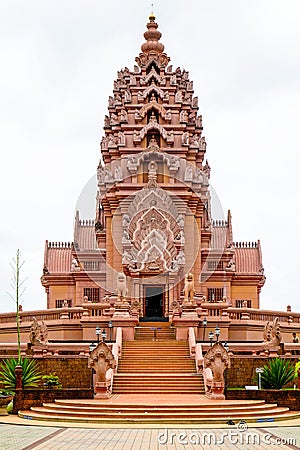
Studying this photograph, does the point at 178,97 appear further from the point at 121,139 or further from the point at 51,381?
the point at 51,381

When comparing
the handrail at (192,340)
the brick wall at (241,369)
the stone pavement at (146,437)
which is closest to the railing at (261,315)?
the handrail at (192,340)

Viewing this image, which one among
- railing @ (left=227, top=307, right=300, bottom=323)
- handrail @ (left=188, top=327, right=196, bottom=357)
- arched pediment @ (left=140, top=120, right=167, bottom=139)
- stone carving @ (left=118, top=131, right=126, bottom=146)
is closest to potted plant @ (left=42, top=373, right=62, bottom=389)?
handrail @ (left=188, top=327, right=196, bottom=357)

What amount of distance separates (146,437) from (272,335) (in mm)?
16133

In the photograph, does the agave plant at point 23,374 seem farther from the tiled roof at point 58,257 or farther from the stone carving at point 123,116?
the tiled roof at point 58,257

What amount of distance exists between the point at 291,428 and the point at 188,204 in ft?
89.8

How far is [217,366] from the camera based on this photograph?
2972 cm

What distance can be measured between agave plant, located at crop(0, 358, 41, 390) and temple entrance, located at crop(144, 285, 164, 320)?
14.7 metres

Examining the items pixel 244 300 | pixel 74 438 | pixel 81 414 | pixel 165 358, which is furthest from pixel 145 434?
pixel 244 300

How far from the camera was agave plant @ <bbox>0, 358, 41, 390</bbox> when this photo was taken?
30766mm

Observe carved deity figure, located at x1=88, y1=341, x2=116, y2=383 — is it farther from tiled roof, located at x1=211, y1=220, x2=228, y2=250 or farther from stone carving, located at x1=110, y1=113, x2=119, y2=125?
tiled roof, located at x1=211, y1=220, x2=228, y2=250

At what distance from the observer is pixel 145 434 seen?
2164 cm

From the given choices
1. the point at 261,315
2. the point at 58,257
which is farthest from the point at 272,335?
the point at 58,257

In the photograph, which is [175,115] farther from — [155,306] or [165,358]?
[165,358]

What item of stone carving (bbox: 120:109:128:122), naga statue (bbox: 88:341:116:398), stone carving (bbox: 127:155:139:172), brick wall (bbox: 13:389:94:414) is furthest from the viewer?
stone carving (bbox: 120:109:128:122)
